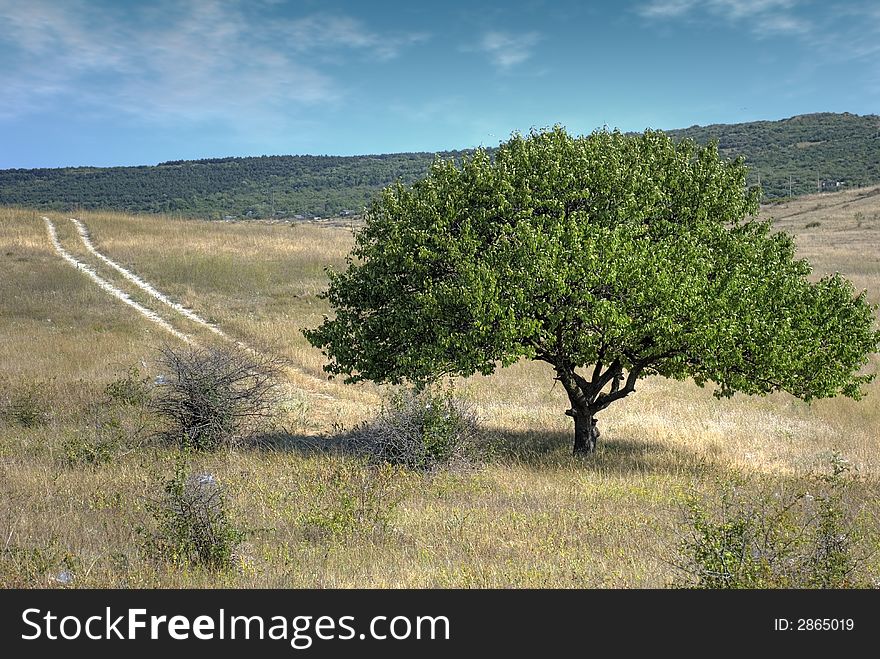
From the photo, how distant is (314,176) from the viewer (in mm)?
167875

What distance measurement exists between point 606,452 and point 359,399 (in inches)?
421

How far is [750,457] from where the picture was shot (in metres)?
19.8

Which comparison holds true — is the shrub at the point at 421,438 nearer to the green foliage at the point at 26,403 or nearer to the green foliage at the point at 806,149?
the green foliage at the point at 26,403

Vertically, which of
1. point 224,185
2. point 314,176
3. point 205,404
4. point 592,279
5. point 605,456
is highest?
point 314,176

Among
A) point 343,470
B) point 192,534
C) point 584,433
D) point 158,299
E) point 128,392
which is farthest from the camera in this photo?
point 158,299

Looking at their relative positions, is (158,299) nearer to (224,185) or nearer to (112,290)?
(112,290)

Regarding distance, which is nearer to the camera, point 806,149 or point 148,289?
point 148,289

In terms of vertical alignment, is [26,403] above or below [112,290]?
below

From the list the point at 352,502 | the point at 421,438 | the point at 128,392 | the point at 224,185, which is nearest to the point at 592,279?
the point at 421,438

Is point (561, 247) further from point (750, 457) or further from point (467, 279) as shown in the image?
point (750, 457)

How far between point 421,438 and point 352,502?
4.74m

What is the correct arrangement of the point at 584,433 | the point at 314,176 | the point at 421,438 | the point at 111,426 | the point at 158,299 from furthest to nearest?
the point at 314,176
the point at 158,299
the point at 584,433
the point at 111,426
the point at 421,438

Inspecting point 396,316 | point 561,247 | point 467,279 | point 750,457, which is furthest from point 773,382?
point 396,316
